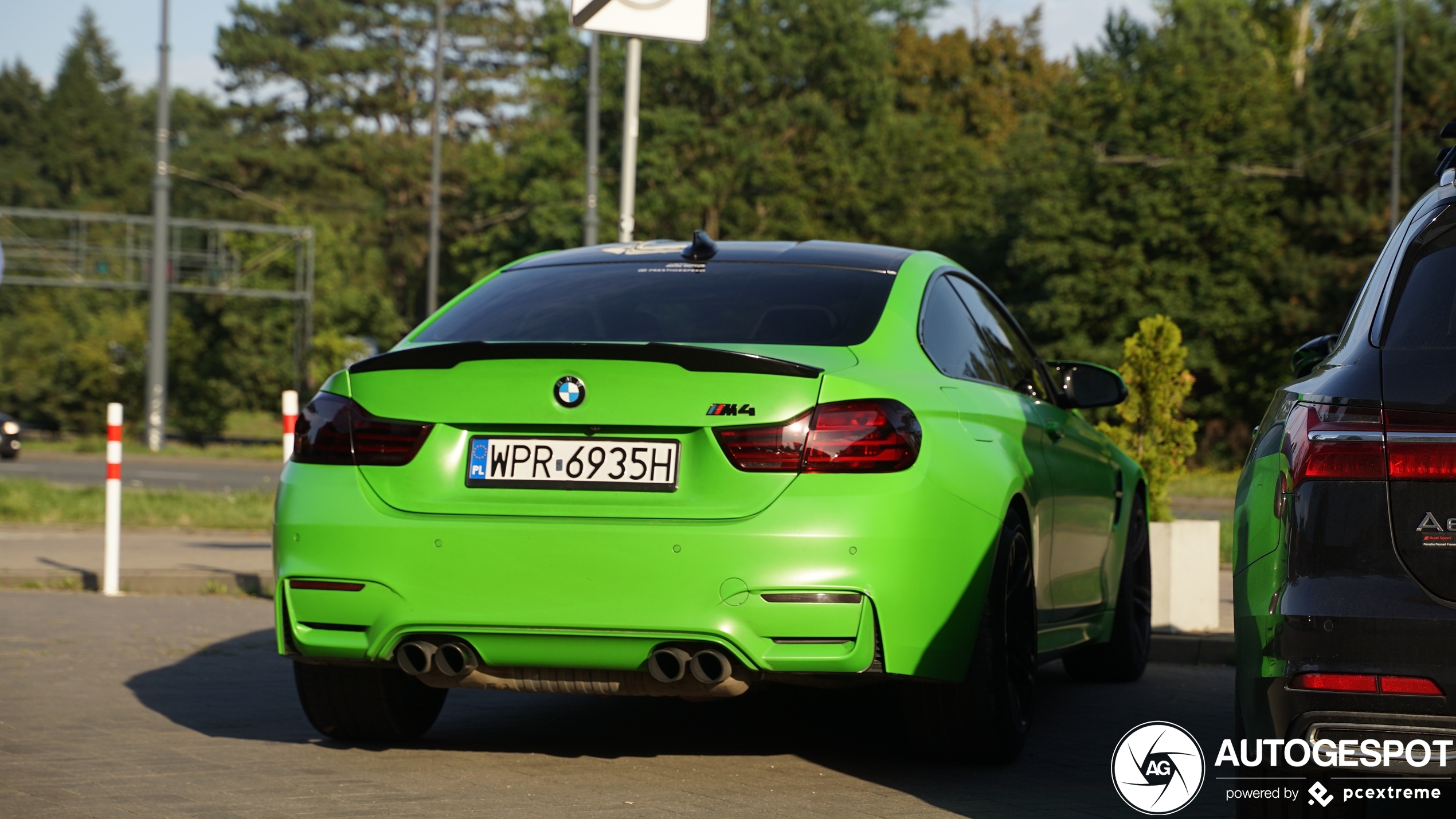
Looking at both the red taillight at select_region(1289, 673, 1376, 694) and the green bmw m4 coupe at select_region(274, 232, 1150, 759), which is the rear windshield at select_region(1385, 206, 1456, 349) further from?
the green bmw m4 coupe at select_region(274, 232, 1150, 759)

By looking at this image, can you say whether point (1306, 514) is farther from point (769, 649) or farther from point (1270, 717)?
point (769, 649)

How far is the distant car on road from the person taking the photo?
37250 mm

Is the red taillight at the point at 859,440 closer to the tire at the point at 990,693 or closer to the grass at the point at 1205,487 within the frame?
the tire at the point at 990,693

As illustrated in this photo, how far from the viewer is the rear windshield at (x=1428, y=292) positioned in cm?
351

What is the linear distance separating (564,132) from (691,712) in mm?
50122

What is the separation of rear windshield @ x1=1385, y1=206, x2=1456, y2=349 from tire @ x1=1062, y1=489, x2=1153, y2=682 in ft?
11.9

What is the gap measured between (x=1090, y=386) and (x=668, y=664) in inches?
111

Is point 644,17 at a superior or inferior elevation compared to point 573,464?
superior

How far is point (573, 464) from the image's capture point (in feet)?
15.4

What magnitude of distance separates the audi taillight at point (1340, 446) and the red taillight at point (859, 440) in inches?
51.6

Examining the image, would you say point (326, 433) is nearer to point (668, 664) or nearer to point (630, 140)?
point (668, 664)

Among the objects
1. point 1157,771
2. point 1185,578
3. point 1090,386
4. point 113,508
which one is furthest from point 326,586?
point 113,508

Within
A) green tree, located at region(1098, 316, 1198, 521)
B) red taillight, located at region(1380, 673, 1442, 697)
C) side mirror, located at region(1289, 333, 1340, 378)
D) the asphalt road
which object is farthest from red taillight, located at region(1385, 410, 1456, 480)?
the asphalt road

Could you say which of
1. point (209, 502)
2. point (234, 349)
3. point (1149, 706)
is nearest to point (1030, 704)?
point (1149, 706)
